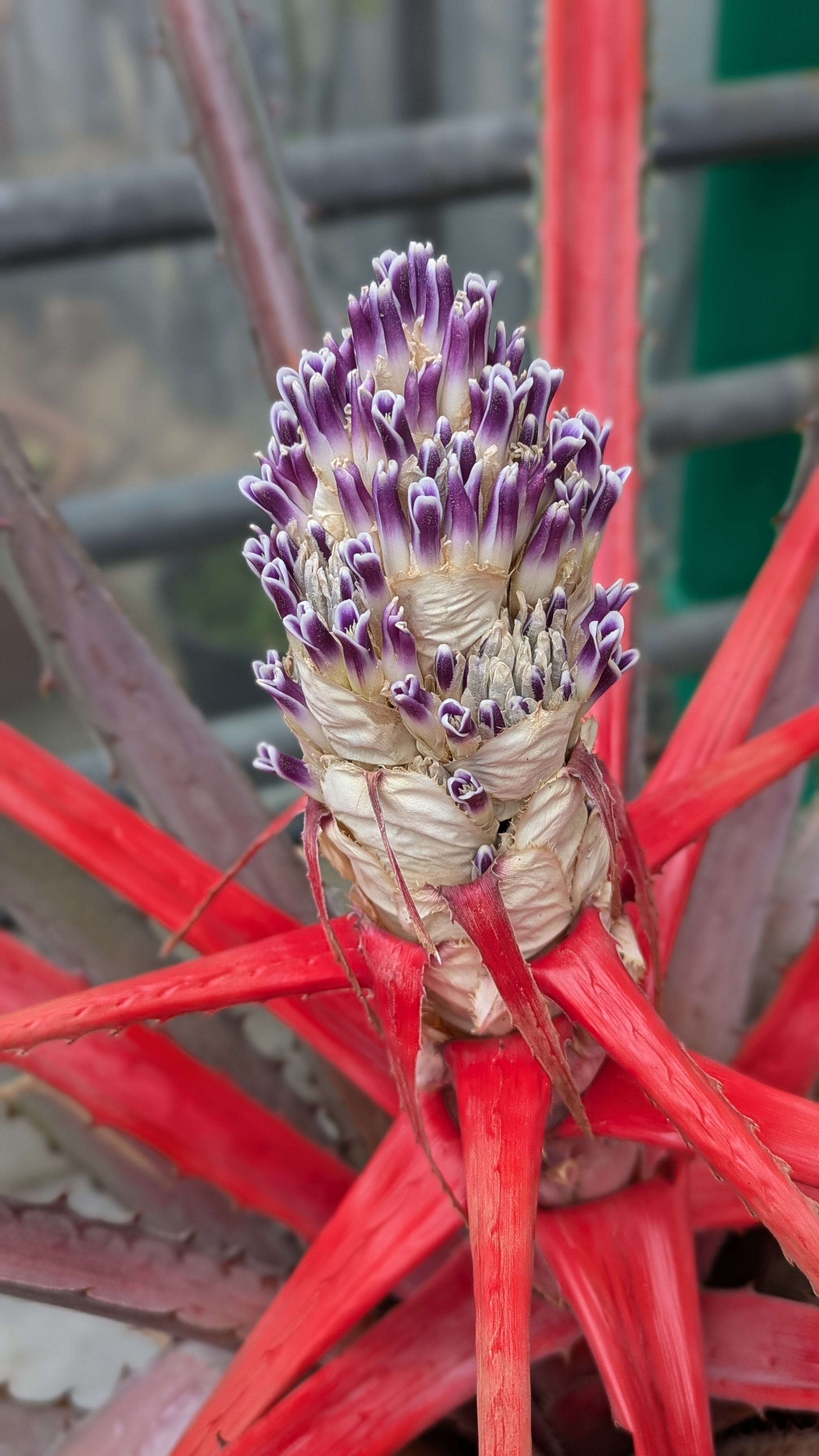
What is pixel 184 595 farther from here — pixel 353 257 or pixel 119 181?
pixel 119 181

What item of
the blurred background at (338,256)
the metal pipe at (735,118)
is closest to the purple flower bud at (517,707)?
the blurred background at (338,256)

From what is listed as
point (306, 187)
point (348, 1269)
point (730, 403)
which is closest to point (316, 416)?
point (348, 1269)

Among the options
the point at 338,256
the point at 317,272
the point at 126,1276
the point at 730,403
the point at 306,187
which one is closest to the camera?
the point at 126,1276

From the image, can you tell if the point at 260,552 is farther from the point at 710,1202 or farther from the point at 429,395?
the point at 710,1202

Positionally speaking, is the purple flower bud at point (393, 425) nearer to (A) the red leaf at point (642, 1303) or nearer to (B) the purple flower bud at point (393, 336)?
(B) the purple flower bud at point (393, 336)

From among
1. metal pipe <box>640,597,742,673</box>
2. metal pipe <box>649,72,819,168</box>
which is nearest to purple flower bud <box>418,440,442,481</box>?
metal pipe <box>649,72,819,168</box>
